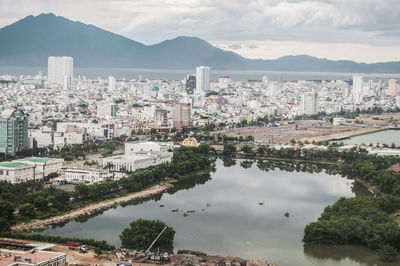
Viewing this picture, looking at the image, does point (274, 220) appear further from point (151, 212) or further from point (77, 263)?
point (77, 263)

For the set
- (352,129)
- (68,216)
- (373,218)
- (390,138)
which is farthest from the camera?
(352,129)

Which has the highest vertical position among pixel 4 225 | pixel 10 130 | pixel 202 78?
pixel 202 78

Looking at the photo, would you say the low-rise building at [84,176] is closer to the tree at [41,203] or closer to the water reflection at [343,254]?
the tree at [41,203]

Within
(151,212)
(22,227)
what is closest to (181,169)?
(151,212)

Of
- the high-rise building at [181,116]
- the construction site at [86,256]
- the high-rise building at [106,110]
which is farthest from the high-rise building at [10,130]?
the high-rise building at [106,110]

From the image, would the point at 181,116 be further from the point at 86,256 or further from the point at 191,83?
the point at 191,83

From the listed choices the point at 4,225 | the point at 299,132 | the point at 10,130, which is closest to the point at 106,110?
the point at 299,132
